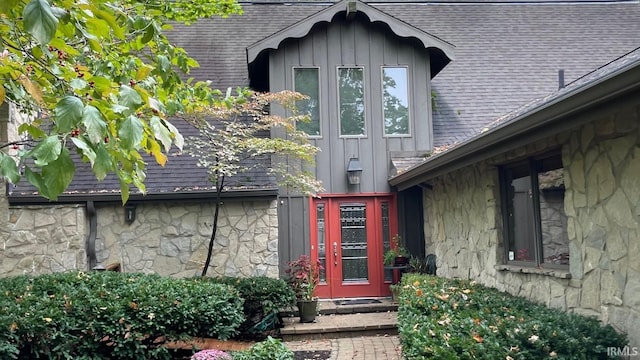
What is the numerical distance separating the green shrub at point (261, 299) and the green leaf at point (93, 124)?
5878 millimetres

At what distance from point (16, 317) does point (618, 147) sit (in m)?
5.35

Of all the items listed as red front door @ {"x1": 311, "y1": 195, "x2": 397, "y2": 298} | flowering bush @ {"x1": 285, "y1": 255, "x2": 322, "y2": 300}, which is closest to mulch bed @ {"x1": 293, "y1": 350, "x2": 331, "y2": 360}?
flowering bush @ {"x1": 285, "y1": 255, "x2": 322, "y2": 300}

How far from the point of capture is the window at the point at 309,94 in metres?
9.52

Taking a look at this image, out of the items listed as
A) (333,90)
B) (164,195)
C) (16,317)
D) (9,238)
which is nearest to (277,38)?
(333,90)

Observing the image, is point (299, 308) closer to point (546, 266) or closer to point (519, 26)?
point (546, 266)

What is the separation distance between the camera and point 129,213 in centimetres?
845

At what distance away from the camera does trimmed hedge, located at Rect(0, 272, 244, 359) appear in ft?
16.9

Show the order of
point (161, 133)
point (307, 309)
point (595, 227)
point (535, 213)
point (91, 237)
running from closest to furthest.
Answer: point (161, 133), point (595, 227), point (535, 213), point (307, 309), point (91, 237)

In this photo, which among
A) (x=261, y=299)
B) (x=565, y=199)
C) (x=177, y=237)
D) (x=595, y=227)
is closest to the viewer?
(x=595, y=227)

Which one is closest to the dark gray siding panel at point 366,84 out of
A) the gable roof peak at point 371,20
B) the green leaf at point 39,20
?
the gable roof peak at point 371,20

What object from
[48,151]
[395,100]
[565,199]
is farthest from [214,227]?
[48,151]

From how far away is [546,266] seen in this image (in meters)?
5.09

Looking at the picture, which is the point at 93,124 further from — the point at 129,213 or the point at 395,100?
the point at 395,100

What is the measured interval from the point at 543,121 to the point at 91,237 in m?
6.81
